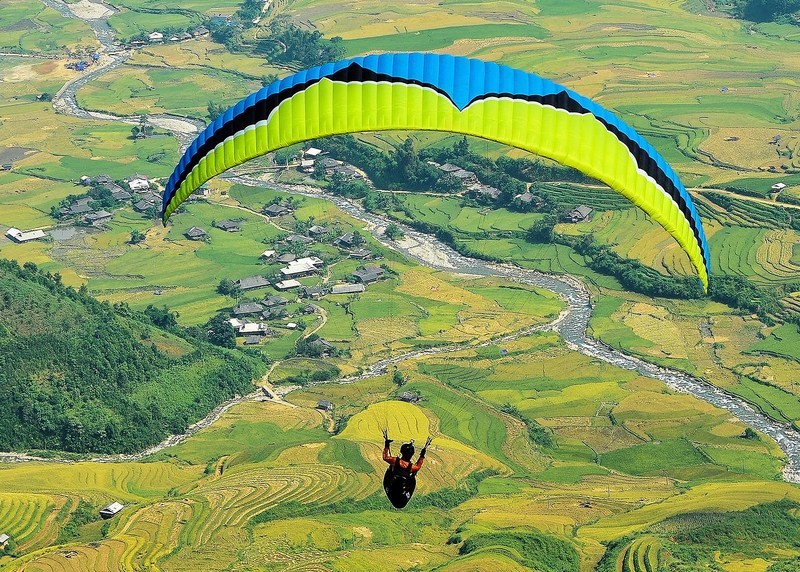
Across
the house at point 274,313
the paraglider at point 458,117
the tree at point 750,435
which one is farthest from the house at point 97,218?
the paraglider at point 458,117

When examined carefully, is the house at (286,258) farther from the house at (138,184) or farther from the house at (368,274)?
the house at (138,184)

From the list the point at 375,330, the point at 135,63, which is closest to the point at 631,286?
the point at 375,330

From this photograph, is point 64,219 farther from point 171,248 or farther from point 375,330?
point 375,330

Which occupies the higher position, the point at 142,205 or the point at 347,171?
the point at 347,171

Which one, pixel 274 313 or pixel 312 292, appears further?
pixel 312 292

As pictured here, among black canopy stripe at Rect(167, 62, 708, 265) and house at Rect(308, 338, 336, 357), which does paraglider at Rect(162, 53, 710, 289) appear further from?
house at Rect(308, 338, 336, 357)

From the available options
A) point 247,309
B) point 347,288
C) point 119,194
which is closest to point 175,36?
point 119,194

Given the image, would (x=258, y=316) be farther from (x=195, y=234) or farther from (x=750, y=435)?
(x=750, y=435)
